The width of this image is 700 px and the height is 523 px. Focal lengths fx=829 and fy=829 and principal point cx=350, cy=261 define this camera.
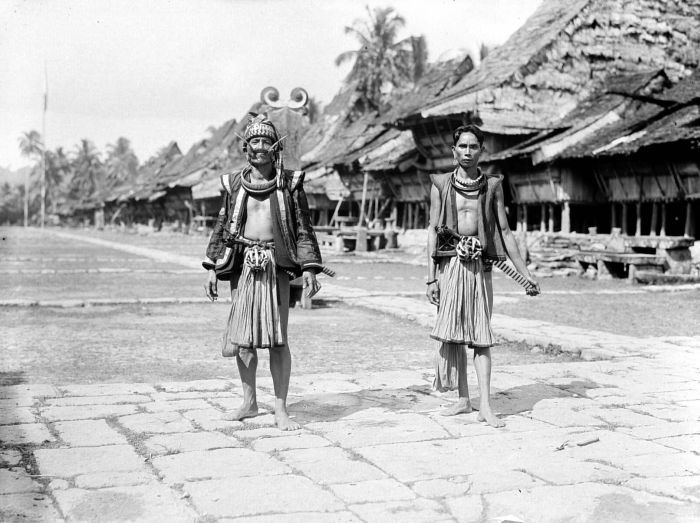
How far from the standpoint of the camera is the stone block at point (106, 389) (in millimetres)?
5836

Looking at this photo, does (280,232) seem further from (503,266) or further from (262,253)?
(503,266)

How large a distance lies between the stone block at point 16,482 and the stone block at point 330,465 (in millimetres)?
1208

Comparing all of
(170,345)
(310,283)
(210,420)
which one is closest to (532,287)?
(310,283)

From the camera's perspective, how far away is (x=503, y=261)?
542 cm

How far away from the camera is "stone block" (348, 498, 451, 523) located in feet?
11.1

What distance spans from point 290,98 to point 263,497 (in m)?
7.74

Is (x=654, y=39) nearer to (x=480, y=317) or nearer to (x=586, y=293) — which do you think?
(x=586, y=293)

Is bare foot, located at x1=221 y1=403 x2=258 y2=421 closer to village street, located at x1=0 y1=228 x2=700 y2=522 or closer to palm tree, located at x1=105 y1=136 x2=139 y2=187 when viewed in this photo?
village street, located at x1=0 y1=228 x2=700 y2=522

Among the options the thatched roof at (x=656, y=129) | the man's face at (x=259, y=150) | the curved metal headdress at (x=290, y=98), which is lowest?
the man's face at (x=259, y=150)

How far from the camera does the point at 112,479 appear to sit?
3.85 m

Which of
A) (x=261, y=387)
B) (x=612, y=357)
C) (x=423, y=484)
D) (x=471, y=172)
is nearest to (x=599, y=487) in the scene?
(x=423, y=484)

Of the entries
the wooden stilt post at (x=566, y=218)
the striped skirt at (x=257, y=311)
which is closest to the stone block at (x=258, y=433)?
the striped skirt at (x=257, y=311)

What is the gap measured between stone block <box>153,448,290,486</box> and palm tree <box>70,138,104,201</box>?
321 ft

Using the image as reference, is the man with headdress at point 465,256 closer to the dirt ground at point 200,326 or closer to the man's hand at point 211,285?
the man's hand at point 211,285
